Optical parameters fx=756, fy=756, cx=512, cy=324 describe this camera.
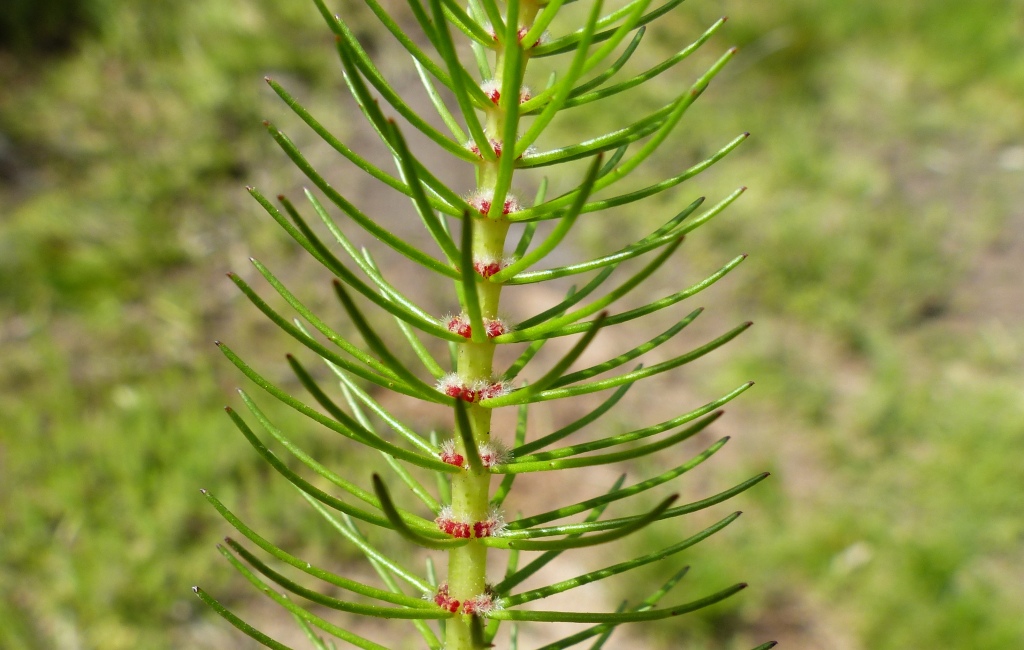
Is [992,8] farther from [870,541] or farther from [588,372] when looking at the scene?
[588,372]

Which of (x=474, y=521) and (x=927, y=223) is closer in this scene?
(x=474, y=521)

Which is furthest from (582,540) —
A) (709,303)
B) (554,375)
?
(709,303)

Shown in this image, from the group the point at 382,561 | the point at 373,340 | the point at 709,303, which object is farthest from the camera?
the point at 709,303

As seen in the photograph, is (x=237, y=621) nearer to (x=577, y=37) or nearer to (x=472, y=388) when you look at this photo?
(x=472, y=388)

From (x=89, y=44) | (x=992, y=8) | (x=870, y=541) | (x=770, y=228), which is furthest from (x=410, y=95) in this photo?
(x=992, y=8)

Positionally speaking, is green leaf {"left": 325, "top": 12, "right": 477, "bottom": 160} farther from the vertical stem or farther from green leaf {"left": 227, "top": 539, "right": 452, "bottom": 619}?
green leaf {"left": 227, "top": 539, "right": 452, "bottom": 619}

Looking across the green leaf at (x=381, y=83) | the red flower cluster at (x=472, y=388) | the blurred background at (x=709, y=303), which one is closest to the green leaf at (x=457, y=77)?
the green leaf at (x=381, y=83)

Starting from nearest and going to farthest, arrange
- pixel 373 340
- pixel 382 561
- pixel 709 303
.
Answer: pixel 373 340, pixel 382 561, pixel 709 303
